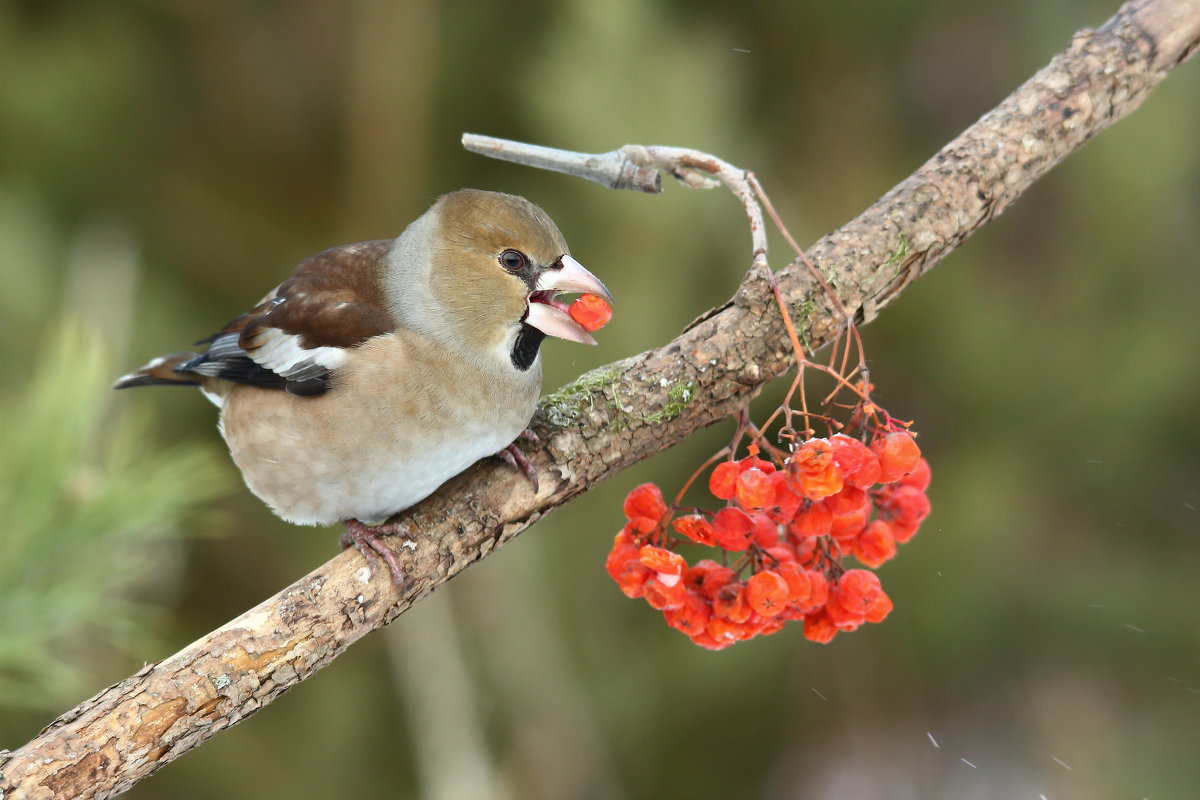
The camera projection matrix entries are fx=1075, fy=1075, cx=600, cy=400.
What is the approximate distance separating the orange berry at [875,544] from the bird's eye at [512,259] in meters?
0.67

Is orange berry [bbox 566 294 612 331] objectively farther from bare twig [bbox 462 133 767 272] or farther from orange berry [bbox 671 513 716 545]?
orange berry [bbox 671 513 716 545]

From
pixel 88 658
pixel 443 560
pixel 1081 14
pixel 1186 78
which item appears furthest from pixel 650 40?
pixel 88 658

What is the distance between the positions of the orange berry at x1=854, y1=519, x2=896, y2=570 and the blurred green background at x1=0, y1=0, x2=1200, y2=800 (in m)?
1.03

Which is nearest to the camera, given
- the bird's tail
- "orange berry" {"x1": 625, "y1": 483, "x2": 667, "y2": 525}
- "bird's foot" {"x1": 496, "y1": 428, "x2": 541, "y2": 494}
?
"orange berry" {"x1": 625, "y1": 483, "x2": 667, "y2": 525}

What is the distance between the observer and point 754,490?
4.31ft

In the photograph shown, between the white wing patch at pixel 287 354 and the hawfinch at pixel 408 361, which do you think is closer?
the hawfinch at pixel 408 361

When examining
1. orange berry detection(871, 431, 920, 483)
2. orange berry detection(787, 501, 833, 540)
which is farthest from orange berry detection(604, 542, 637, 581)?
orange berry detection(871, 431, 920, 483)

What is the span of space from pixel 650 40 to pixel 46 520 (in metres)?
1.69

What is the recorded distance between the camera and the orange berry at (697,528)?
4.67 ft

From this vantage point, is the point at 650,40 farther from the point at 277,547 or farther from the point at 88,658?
the point at 88,658

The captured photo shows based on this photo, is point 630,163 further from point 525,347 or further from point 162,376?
point 162,376

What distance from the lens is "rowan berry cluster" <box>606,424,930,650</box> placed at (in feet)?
4.33

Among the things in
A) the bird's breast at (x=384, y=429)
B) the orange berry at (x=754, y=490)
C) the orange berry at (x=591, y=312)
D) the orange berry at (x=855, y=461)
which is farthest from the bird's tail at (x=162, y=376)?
the orange berry at (x=855, y=461)

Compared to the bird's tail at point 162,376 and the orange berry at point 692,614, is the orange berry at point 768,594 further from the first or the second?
the bird's tail at point 162,376
